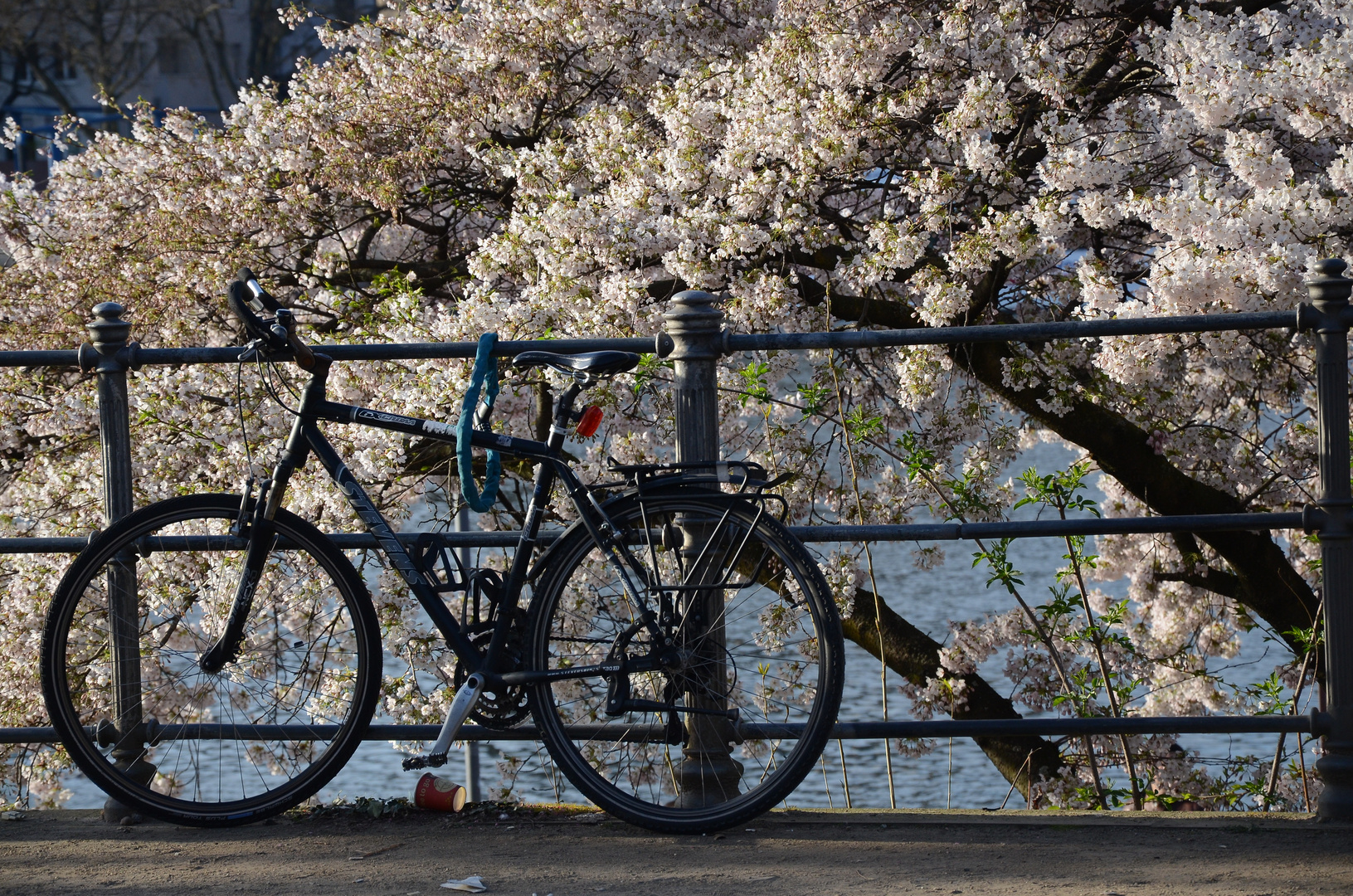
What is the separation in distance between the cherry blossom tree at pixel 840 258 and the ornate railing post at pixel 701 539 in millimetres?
2146

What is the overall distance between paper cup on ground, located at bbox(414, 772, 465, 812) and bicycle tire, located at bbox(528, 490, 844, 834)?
0.40 m

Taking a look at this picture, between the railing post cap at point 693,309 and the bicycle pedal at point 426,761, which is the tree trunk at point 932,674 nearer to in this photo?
the railing post cap at point 693,309

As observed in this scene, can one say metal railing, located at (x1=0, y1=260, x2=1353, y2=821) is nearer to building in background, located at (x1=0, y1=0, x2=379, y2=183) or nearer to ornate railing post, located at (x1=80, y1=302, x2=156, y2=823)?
ornate railing post, located at (x1=80, y1=302, x2=156, y2=823)

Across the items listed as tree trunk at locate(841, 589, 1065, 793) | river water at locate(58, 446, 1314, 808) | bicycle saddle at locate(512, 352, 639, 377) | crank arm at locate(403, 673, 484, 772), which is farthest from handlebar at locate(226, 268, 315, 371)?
river water at locate(58, 446, 1314, 808)

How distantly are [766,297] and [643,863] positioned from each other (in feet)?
14.0

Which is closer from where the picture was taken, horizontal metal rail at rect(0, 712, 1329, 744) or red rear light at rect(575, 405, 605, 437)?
red rear light at rect(575, 405, 605, 437)

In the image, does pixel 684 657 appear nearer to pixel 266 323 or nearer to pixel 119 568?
pixel 266 323

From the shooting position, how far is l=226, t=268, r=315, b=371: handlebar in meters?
3.49

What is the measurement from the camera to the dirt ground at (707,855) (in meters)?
3.13

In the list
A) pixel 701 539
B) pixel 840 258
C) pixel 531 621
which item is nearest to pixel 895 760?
pixel 840 258

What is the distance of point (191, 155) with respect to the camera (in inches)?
363

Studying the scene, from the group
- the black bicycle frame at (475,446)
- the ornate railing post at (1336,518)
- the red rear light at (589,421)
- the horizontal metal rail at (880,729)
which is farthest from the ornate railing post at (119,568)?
the ornate railing post at (1336,518)

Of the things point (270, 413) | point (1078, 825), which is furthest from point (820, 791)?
point (1078, 825)

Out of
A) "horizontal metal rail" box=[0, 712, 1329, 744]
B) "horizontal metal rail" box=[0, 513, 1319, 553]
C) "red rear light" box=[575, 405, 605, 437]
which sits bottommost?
"horizontal metal rail" box=[0, 712, 1329, 744]
